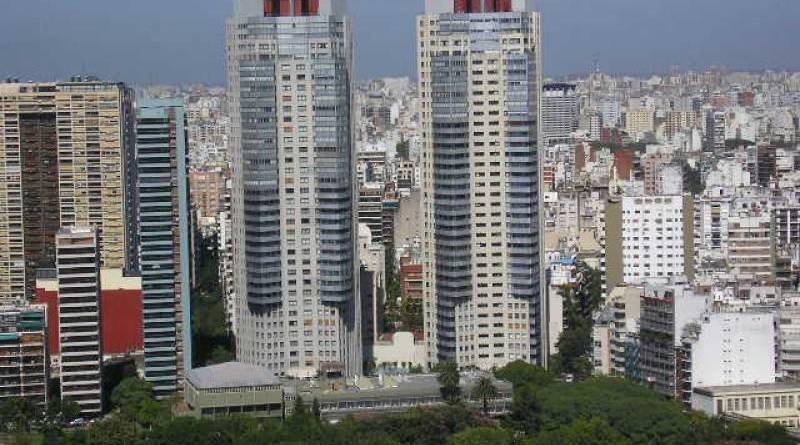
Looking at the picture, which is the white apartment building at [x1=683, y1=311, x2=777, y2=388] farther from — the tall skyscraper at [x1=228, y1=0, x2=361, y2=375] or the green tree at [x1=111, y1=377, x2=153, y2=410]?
the green tree at [x1=111, y1=377, x2=153, y2=410]

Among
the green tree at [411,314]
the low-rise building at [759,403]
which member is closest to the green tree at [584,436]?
the low-rise building at [759,403]

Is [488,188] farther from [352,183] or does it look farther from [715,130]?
[715,130]

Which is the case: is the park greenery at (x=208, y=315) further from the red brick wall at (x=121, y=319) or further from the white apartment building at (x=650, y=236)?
the white apartment building at (x=650, y=236)

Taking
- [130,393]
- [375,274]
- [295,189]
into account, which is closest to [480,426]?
[295,189]

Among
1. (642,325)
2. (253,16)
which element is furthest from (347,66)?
(642,325)

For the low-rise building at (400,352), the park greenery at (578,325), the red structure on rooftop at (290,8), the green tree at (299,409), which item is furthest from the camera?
the park greenery at (578,325)

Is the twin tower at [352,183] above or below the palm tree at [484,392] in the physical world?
above

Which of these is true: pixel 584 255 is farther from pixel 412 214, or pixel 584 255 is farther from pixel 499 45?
pixel 499 45
